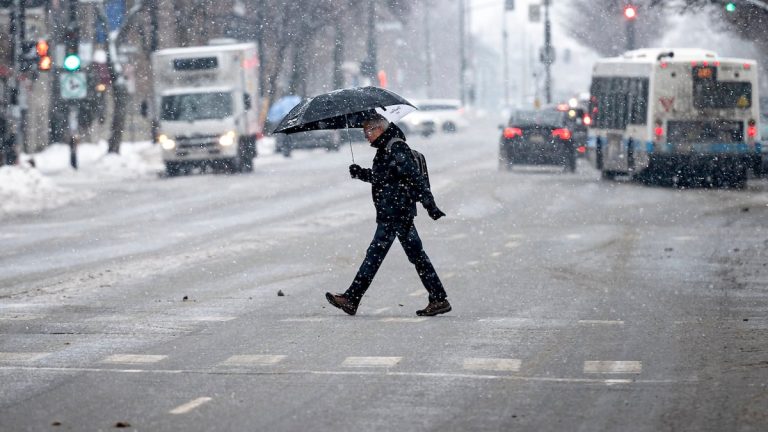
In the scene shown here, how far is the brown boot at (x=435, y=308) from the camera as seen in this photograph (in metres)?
11.4

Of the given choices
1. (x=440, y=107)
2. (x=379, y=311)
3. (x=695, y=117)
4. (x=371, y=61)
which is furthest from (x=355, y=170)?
(x=440, y=107)

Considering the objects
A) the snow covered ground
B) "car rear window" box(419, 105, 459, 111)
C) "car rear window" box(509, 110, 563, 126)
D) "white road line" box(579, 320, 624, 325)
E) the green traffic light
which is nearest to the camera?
"white road line" box(579, 320, 624, 325)

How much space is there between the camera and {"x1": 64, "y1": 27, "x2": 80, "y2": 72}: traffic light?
116ft

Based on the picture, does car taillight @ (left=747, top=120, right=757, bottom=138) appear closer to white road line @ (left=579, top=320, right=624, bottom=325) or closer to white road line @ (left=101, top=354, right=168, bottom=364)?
white road line @ (left=579, top=320, right=624, bottom=325)

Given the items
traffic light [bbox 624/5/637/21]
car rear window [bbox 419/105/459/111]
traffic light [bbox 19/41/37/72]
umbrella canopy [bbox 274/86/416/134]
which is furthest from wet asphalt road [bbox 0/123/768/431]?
car rear window [bbox 419/105/459/111]


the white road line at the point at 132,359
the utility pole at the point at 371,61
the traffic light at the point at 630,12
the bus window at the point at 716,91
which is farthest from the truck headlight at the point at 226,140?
the white road line at the point at 132,359

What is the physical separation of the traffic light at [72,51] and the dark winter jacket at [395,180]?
2532 cm

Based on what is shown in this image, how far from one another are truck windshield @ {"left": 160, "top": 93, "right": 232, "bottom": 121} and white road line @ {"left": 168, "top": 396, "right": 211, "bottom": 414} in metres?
31.7

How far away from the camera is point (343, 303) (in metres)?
11.5

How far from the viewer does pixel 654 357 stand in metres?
9.34

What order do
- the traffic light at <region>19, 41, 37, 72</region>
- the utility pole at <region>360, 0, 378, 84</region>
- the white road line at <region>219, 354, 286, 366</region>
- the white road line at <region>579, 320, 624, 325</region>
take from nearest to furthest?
the white road line at <region>219, 354, 286, 366</region> → the white road line at <region>579, 320, 624, 325</region> → the traffic light at <region>19, 41, 37, 72</region> → the utility pole at <region>360, 0, 378, 84</region>

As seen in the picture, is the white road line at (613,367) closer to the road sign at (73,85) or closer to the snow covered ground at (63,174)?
the snow covered ground at (63,174)

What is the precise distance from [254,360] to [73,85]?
1109 inches

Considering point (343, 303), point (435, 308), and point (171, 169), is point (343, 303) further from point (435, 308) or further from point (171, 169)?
point (171, 169)
